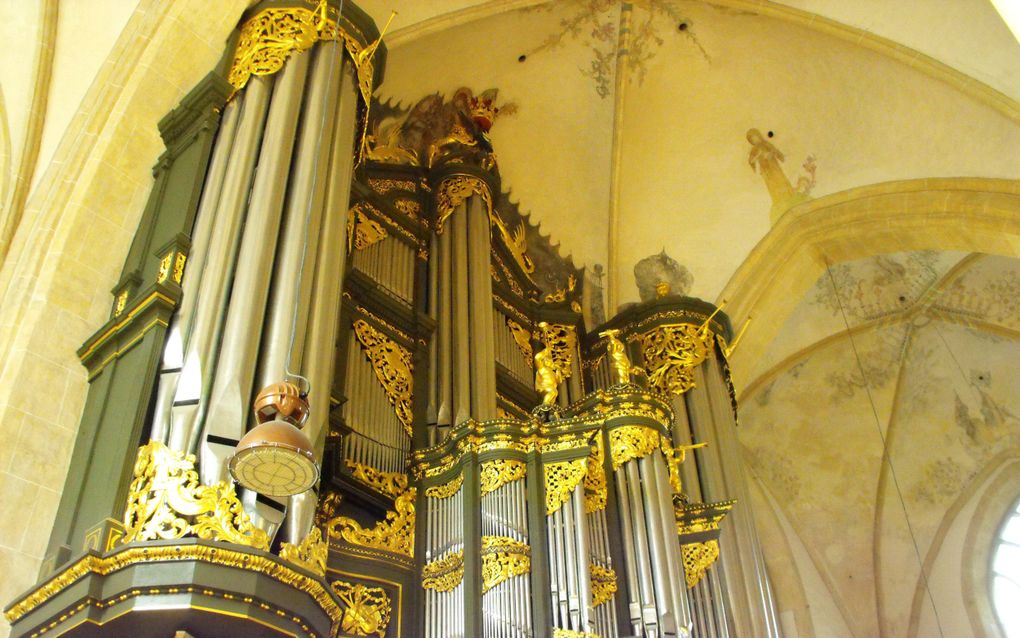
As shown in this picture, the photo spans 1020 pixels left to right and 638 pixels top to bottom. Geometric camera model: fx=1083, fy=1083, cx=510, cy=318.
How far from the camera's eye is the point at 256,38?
882cm

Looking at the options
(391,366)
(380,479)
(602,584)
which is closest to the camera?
(602,584)

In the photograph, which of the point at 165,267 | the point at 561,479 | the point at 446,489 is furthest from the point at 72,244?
the point at 561,479

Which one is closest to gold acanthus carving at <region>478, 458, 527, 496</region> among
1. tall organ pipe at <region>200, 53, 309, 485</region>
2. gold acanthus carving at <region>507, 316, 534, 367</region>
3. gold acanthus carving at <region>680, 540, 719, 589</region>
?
gold acanthus carving at <region>680, 540, 719, 589</region>

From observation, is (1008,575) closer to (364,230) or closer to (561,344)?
(561,344)

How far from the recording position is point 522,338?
11.4 m

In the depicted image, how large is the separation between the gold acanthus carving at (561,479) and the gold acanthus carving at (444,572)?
2.39 ft

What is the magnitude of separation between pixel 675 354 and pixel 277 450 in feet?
23.9

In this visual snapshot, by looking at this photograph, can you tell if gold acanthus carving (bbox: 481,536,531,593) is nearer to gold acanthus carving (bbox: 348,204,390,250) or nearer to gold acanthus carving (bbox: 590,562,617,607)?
gold acanthus carving (bbox: 590,562,617,607)

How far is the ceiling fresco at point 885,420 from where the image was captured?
612 inches

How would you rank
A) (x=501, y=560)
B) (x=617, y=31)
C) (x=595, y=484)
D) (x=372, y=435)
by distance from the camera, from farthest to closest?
(x=617, y=31)
(x=372, y=435)
(x=595, y=484)
(x=501, y=560)

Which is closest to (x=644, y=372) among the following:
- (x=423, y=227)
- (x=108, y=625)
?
(x=423, y=227)

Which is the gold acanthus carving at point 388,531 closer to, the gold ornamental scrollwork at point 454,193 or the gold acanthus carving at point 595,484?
the gold acanthus carving at point 595,484

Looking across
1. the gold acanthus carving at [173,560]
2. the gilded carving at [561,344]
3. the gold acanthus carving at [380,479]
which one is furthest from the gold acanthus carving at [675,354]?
the gold acanthus carving at [173,560]

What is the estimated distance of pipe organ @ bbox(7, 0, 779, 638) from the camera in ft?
19.0
